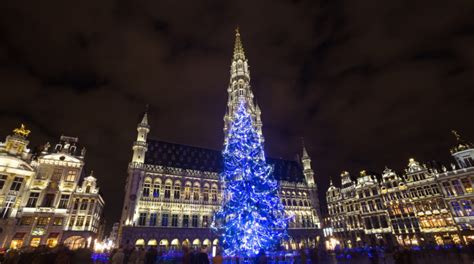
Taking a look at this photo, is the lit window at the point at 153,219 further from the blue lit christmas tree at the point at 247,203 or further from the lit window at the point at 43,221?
the blue lit christmas tree at the point at 247,203

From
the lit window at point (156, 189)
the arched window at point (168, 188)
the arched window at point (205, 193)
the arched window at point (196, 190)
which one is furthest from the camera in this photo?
the arched window at point (205, 193)

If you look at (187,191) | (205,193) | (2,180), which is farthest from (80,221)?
(205,193)

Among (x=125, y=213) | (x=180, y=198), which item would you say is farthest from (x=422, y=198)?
(x=125, y=213)

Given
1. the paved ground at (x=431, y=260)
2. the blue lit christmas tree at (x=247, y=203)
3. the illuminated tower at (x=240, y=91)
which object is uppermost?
the illuminated tower at (x=240, y=91)

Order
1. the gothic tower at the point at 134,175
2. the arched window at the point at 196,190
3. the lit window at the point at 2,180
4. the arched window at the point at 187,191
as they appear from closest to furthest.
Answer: the lit window at the point at 2,180
the gothic tower at the point at 134,175
the arched window at the point at 187,191
the arched window at the point at 196,190

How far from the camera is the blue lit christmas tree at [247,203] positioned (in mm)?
15789

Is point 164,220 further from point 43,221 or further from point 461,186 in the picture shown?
point 461,186

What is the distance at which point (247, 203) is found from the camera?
1598 centimetres

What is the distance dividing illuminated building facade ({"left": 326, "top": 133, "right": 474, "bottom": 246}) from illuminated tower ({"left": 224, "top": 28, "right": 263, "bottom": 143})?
79.5ft

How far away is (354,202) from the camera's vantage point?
153ft

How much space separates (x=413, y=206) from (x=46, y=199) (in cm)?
5423

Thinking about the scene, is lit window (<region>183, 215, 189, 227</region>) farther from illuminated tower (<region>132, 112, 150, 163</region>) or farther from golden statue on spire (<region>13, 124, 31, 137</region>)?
golden statue on spire (<region>13, 124, 31, 137</region>)

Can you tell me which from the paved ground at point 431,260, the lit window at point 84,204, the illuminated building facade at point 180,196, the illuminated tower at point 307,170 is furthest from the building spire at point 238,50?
the paved ground at point 431,260

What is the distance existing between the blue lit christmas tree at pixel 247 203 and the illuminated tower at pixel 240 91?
2697 cm
